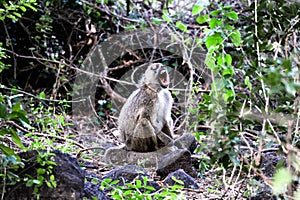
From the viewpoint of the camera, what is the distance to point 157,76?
5176 mm

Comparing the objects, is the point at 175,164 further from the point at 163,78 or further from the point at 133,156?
the point at 163,78

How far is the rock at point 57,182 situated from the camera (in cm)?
238

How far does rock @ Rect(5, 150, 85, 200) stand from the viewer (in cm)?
238

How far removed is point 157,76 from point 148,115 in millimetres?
457

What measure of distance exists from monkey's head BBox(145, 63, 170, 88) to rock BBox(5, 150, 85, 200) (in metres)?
2.70

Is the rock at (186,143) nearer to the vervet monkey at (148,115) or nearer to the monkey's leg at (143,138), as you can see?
the vervet monkey at (148,115)

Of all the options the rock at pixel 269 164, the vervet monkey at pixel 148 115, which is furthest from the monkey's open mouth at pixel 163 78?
the rock at pixel 269 164

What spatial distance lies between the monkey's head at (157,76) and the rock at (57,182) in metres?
2.70

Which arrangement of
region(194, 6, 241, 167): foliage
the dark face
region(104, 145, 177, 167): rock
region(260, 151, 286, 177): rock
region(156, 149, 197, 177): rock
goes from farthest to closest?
the dark face < region(104, 145, 177, 167): rock < region(156, 149, 197, 177): rock < region(260, 151, 286, 177): rock < region(194, 6, 241, 167): foliage

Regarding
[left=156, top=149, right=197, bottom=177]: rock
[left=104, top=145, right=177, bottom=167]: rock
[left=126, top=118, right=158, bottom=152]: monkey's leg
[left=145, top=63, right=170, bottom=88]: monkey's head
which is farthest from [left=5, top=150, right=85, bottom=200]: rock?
[left=145, top=63, right=170, bottom=88]: monkey's head

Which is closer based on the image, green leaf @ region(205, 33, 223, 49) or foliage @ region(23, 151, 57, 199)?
foliage @ region(23, 151, 57, 199)

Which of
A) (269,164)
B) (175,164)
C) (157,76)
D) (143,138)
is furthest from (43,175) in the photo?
(157,76)

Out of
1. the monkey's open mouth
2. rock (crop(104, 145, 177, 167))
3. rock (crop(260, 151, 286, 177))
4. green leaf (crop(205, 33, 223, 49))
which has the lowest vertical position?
rock (crop(104, 145, 177, 167))

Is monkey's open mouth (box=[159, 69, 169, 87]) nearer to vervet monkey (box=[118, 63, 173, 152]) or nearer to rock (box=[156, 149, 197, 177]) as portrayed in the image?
vervet monkey (box=[118, 63, 173, 152])
